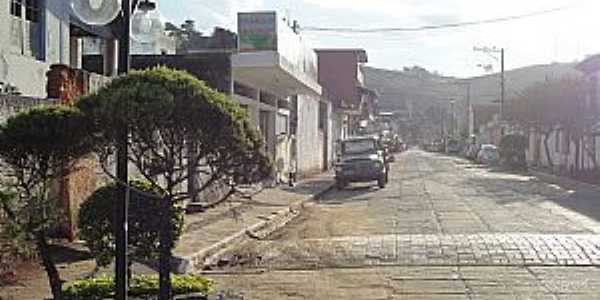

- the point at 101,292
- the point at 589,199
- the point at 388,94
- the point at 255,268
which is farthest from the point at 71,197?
the point at 388,94

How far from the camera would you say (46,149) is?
27.5 feet

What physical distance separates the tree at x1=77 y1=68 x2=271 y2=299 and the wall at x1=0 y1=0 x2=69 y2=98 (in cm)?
876

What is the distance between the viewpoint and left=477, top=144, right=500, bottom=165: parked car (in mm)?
72750

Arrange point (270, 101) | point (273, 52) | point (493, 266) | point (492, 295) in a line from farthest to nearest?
point (270, 101)
point (273, 52)
point (493, 266)
point (492, 295)

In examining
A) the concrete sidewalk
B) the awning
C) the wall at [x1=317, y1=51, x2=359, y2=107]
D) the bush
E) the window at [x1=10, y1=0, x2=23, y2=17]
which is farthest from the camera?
the wall at [x1=317, y1=51, x2=359, y2=107]

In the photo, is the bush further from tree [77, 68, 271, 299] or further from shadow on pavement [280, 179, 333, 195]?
shadow on pavement [280, 179, 333, 195]

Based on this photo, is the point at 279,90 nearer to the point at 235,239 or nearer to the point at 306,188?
the point at 306,188

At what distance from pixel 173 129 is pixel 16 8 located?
10654 millimetres

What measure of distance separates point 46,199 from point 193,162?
Answer: 4.43ft

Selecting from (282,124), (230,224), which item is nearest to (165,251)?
(230,224)

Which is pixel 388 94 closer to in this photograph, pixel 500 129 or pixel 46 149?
pixel 500 129

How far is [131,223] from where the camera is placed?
967 centimetres

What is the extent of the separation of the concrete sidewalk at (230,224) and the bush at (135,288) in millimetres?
3441

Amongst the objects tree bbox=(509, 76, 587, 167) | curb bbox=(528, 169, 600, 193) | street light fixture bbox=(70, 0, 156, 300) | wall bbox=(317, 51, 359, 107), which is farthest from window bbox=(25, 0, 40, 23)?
wall bbox=(317, 51, 359, 107)
